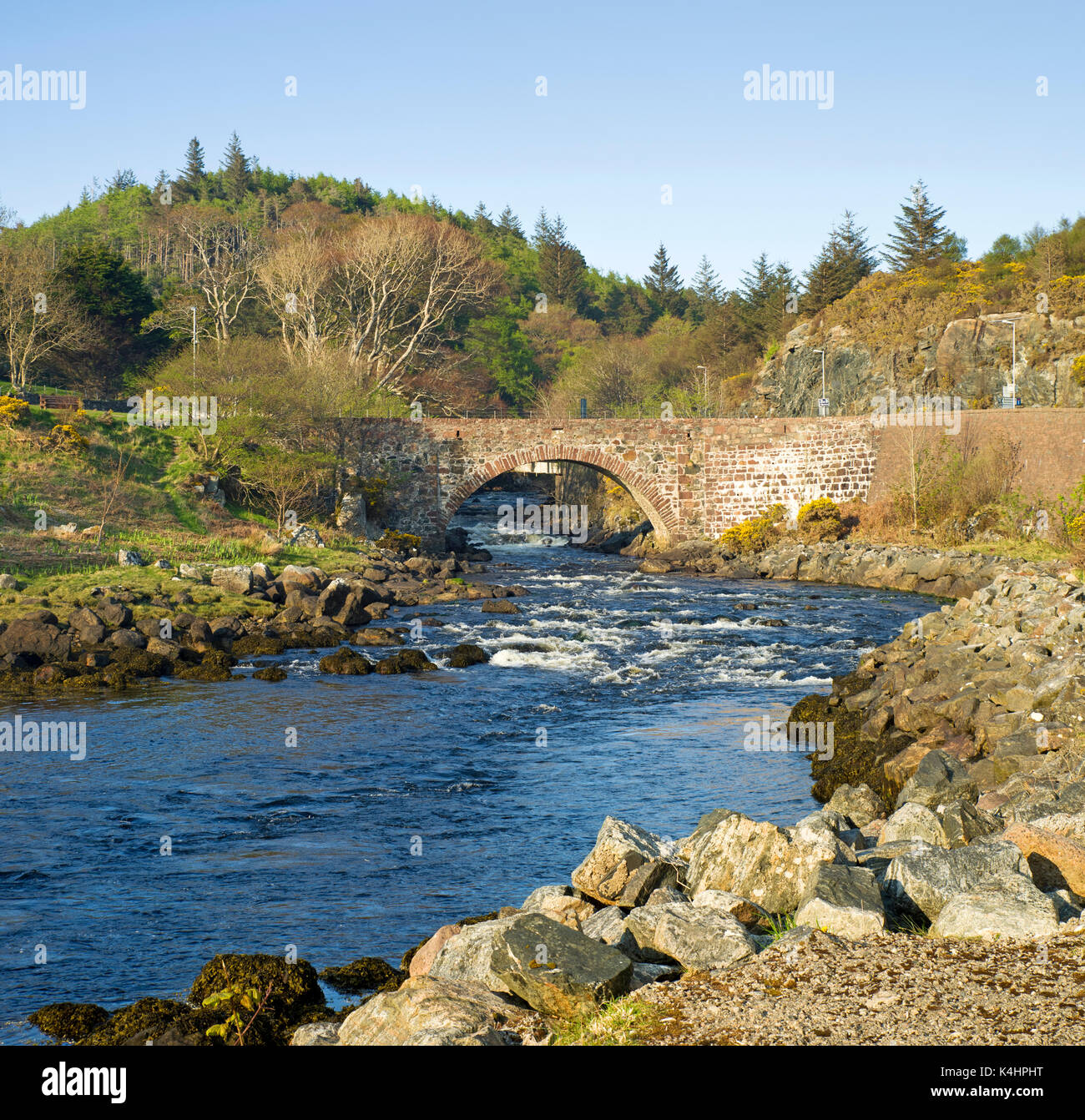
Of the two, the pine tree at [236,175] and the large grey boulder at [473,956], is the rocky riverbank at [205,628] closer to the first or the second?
the large grey boulder at [473,956]

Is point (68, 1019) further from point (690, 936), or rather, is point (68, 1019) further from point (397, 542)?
point (397, 542)

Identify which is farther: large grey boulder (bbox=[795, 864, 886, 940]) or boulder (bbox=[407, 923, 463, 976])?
boulder (bbox=[407, 923, 463, 976])

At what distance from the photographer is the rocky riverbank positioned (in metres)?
24.4

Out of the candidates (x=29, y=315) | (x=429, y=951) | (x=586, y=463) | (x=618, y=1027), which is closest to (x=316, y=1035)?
(x=429, y=951)

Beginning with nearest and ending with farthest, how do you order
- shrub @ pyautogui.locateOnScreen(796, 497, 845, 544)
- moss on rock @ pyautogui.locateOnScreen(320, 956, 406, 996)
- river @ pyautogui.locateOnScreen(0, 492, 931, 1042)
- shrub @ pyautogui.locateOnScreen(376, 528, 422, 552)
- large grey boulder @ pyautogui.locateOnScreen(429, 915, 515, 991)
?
large grey boulder @ pyautogui.locateOnScreen(429, 915, 515, 991) < moss on rock @ pyautogui.locateOnScreen(320, 956, 406, 996) < river @ pyautogui.locateOnScreen(0, 492, 931, 1042) < shrub @ pyautogui.locateOnScreen(376, 528, 422, 552) < shrub @ pyautogui.locateOnScreen(796, 497, 845, 544)

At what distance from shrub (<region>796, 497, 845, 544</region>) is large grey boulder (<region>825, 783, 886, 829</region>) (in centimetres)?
3418

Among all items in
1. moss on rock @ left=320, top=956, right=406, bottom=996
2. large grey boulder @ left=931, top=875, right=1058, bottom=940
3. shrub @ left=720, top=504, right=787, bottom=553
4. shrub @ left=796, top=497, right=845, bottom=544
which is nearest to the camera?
large grey boulder @ left=931, top=875, right=1058, bottom=940

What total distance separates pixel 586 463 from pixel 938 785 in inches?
1486

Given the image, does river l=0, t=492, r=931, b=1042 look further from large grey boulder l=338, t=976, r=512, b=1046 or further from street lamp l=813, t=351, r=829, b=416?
street lamp l=813, t=351, r=829, b=416

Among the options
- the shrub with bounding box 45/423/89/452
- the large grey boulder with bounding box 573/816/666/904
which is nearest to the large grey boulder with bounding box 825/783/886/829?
the large grey boulder with bounding box 573/816/666/904

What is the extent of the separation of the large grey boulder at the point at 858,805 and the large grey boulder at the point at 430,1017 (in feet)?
24.7

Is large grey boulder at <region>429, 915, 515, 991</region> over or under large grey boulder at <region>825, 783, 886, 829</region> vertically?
over

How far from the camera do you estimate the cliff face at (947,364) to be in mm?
52562
